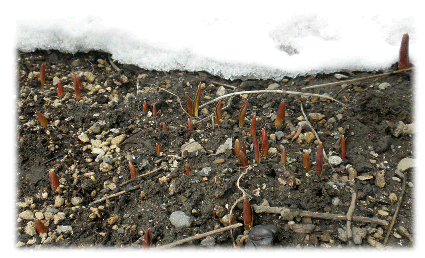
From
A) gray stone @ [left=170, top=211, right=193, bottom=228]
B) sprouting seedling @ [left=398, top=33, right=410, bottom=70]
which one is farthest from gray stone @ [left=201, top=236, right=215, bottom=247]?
sprouting seedling @ [left=398, top=33, right=410, bottom=70]

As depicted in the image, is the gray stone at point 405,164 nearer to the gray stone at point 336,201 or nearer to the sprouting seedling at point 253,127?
the gray stone at point 336,201

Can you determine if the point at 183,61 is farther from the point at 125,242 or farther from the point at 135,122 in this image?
the point at 125,242

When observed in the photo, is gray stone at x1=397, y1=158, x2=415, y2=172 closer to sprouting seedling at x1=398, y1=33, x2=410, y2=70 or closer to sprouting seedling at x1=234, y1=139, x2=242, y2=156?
sprouting seedling at x1=398, y1=33, x2=410, y2=70

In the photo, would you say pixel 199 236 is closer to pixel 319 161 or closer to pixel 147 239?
pixel 147 239

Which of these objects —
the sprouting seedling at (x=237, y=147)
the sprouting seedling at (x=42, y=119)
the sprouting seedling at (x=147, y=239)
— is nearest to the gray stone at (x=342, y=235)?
the sprouting seedling at (x=237, y=147)

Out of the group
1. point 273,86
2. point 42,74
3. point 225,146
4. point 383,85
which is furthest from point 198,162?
point 42,74
